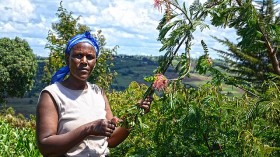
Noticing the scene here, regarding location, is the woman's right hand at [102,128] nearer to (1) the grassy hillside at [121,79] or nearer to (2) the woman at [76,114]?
(2) the woman at [76,114]

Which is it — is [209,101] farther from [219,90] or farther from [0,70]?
[0,70]

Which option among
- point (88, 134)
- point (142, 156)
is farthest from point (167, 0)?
point (142, 156)

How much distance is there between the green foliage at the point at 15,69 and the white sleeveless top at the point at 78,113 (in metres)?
40.9


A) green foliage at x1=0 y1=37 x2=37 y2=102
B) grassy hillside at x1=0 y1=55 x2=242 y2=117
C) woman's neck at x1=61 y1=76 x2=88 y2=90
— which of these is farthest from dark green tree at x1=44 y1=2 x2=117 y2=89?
grassy hillside at x1=0 y1=55 x2=242 y2=117

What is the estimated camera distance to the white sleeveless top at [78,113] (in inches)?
109

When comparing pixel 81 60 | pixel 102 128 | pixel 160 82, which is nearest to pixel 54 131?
pixel 102 128

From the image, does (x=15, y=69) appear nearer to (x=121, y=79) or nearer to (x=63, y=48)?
(x=63, y=48)

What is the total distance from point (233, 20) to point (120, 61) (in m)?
130

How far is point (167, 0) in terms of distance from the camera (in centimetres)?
255

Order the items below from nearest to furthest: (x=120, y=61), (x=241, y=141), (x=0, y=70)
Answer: (x=241, y=141) → (x=0, y=70) → (x=120, y=61)

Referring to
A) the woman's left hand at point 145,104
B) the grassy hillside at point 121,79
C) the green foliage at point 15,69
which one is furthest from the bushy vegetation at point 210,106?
the grassy hillside at point 121,79

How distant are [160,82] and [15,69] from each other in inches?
1751

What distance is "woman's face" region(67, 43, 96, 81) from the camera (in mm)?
2834

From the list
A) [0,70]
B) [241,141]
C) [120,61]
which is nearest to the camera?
[241,141]
